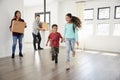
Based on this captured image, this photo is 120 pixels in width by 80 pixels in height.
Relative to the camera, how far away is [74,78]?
9.84 feet

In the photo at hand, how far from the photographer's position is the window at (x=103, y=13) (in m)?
6.55

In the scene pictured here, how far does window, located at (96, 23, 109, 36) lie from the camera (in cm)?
660

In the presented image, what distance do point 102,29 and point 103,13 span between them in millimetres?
726

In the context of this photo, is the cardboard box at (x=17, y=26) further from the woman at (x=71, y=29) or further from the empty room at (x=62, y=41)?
the woman at (x=71, y=29)

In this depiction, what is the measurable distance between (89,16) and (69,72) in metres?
4.29

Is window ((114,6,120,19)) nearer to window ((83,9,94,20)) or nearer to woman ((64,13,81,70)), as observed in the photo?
window ((83,9,94,20))

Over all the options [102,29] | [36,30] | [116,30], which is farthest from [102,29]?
[36,30]

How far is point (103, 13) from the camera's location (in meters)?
6.66

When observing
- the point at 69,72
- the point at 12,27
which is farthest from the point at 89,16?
the point at 69,72

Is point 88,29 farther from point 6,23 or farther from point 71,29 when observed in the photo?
point 6,23

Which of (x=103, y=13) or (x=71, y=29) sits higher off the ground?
(x=103, y=13)

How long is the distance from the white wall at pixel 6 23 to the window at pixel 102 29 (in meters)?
3.78

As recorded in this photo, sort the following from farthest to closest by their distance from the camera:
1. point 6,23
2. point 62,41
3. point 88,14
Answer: point 88,14 < point 6,23 < point 62,41

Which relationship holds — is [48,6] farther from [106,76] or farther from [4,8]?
[106,76]
